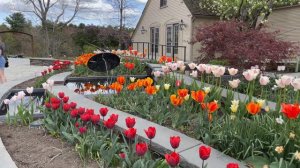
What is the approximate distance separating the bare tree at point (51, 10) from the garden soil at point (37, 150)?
66.4ft

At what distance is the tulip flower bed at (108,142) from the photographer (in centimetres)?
201

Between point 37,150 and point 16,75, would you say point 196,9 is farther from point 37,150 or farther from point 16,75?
point 37,150

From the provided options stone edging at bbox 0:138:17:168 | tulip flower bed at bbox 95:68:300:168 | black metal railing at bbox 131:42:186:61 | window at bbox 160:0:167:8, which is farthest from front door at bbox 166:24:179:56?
stone edging at bbox 0:138:17:168

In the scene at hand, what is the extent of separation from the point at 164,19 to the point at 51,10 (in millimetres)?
9998

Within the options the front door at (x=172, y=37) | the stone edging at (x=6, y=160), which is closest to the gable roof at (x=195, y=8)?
the front door at (x=172, y=37)

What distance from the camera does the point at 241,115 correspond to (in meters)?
3.04

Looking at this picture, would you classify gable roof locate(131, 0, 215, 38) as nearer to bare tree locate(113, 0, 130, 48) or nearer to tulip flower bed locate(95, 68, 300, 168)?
bare tree locate(113, 0, 130, 48)

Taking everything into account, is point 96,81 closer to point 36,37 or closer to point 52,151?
point 52,151

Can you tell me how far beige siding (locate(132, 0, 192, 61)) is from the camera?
16859 millimetres

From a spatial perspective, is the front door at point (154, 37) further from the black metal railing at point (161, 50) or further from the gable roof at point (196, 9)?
the gable roof at point (196, 9)

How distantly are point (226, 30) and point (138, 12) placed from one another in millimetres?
16892

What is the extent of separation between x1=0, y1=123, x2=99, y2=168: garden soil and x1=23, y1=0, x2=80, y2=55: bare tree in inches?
797

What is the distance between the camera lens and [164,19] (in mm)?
19438

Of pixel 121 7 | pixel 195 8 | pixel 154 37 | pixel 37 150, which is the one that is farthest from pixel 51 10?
pixel 37 150
